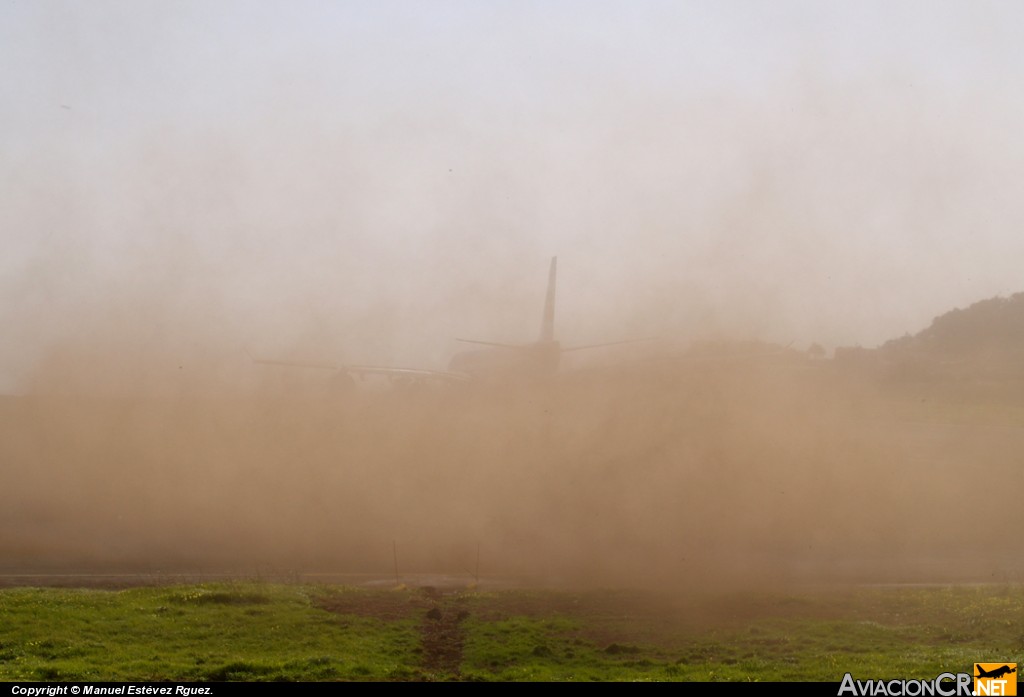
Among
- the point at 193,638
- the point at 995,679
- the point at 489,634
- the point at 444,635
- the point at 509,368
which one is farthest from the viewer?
the point at 509,368

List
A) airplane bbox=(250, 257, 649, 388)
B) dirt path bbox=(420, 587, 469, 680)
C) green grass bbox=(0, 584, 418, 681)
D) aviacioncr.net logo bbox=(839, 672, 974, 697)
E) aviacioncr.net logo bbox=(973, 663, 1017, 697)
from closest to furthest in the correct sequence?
aviacioncr.net logo bbox=(839, 672, 974, 697) → aviacioncr.net logo bbox=(973, 663, 1017, 697) → green grass bbox=(0, 584, 418, 681) → dirt path bbox=(420, 587, 469, 680) → airplane bbox=(250, 257, 649, 388)

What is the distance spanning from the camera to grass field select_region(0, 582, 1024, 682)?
51.5 feet

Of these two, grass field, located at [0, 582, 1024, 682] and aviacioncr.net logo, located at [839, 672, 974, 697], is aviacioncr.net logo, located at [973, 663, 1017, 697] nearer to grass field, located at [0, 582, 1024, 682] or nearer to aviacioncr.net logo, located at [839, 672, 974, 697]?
aviacioncr.net logo, located at [839, 672, 974, 697]

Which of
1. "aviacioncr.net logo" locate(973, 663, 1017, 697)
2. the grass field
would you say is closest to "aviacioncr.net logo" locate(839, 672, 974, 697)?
"aviacioncr.net logo" locate(973, 663, 1017, 697)

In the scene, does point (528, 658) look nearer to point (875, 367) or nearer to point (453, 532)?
point (453, 532)

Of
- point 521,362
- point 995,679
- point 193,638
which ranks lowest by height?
point 995,679

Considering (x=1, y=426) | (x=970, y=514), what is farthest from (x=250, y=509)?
(x=970, y=514)

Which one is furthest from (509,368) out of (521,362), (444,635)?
(444,635)

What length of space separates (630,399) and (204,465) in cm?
2192

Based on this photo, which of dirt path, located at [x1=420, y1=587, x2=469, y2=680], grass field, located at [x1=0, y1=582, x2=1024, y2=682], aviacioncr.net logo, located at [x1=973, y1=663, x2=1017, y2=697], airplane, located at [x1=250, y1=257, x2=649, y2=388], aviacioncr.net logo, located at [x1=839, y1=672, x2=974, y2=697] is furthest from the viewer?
airplane, located at [x1=250, y1=257, x2=649, y2=388]

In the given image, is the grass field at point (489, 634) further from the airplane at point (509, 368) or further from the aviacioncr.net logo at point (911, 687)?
the airplane at point (509, 368)

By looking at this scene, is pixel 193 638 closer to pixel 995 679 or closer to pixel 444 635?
pixel 444 635

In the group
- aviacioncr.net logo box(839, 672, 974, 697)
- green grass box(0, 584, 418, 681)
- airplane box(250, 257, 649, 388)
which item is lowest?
aviacioncr.net logo box(839, 672, 974, 697)

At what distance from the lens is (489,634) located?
19.4 m
